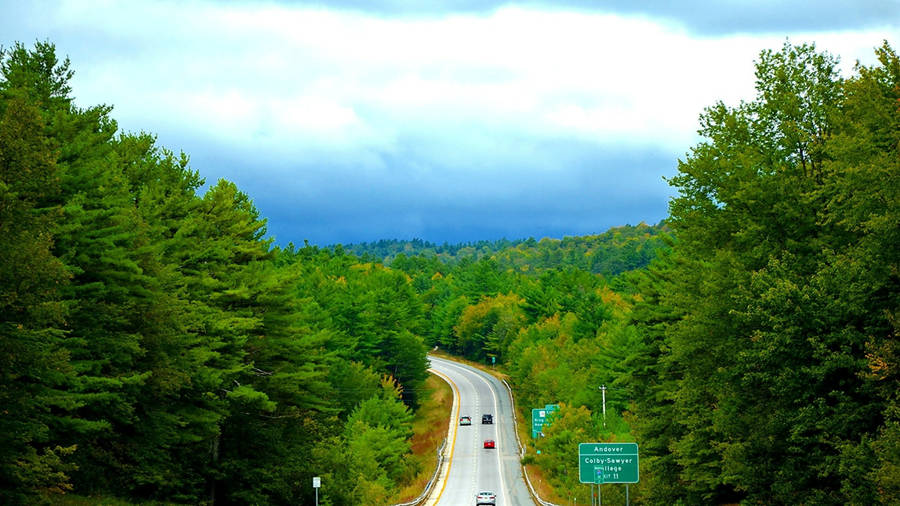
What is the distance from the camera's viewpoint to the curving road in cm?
6550

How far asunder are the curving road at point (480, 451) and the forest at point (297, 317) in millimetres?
18383

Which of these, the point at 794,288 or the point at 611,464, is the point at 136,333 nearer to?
the point at 794,288

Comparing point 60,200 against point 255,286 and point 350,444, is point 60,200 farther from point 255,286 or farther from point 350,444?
point 350,444

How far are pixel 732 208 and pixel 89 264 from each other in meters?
21.9

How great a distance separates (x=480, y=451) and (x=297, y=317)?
51.8m

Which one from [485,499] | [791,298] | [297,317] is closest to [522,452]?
[485,499]

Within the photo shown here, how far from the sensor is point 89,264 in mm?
27172

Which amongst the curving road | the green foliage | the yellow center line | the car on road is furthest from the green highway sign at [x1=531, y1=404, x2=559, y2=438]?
the green foliage

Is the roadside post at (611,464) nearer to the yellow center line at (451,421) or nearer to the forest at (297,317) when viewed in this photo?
the forest at (297,317)

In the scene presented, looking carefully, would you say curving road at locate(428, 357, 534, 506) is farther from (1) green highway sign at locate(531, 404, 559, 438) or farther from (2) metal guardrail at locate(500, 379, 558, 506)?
(1) green highway sign at locate(531, 404, 559, 438)

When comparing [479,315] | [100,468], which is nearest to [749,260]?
[100,468]

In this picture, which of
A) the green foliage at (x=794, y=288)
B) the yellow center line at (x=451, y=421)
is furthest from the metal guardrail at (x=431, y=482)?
the green foliage at (x=794, y=288)

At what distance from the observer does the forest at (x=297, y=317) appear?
867 inches

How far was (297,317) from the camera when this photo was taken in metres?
43.4
